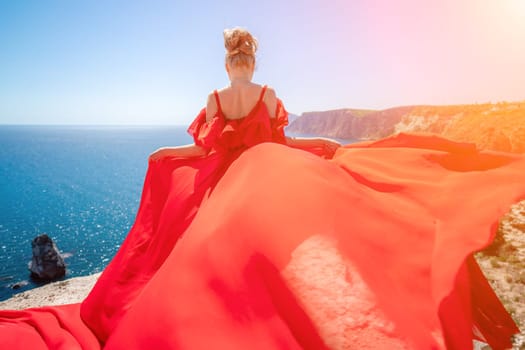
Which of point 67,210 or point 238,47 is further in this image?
point 67,210

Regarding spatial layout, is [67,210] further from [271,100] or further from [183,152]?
[271,100]

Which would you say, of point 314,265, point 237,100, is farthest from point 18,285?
point 314,265

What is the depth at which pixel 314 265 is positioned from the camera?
1.46 m

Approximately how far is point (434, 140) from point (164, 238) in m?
2.89

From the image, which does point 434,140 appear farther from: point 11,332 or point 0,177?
point 0,177

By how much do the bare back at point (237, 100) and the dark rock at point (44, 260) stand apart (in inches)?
1477

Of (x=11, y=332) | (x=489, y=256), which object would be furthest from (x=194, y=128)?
(x=489, y=256)

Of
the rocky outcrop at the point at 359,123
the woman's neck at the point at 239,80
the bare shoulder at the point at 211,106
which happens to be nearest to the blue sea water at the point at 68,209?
the bare shoulder at the point at 211,106

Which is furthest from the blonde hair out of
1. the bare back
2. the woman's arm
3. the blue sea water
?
the blue sea water

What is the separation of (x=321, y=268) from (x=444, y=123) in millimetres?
93328

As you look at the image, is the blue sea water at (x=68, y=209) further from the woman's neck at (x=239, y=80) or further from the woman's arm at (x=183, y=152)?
the woman's neck at (x=239, y=80)

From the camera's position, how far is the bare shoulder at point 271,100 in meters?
3.11

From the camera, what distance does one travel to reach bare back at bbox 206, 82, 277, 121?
3.04 meters

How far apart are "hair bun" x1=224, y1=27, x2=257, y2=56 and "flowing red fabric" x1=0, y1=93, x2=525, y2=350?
1.32 m
